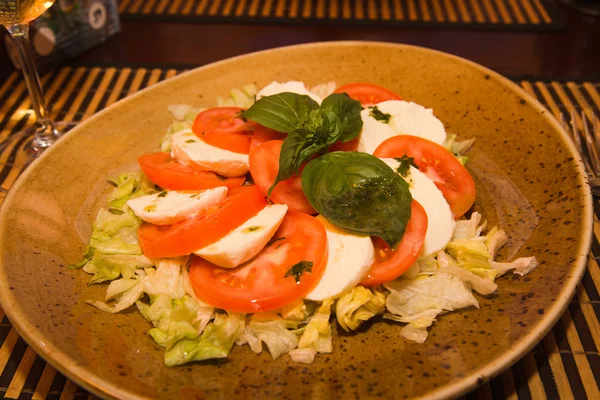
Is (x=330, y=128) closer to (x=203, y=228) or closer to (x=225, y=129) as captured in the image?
(x=225, y=129)

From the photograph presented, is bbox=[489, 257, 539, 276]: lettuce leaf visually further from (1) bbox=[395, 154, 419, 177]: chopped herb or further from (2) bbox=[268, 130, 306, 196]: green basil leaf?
(2) bbox=[268, 130, 306, 196]: green basil leaf

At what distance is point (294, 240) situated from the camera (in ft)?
7.11

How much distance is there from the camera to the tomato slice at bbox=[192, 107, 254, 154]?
2686 mm

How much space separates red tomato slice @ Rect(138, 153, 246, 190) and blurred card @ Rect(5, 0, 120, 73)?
2.16 meters

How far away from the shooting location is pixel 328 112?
96.8 inches

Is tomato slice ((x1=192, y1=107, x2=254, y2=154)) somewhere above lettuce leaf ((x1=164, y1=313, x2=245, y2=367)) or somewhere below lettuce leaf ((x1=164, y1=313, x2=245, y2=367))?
above

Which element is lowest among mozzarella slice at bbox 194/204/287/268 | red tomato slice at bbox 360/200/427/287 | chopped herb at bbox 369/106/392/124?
red tomato slice at bbox 360/200/427/287

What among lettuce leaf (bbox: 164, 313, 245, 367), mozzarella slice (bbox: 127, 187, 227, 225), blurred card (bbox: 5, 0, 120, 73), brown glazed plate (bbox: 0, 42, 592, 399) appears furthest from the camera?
blurred card (bbox: 5, 0, 120, 73)

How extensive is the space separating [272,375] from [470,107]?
191 cm

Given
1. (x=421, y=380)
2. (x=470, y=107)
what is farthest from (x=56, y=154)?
(x=470, y=107)

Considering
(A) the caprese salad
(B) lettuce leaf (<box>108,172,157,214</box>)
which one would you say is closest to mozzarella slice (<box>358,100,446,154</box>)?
(A) the caprese salad

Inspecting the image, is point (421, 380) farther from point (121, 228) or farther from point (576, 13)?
point (576, 13)

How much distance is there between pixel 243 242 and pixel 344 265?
0.39 meters

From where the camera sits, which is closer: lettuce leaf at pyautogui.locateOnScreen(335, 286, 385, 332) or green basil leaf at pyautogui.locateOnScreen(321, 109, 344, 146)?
lettuce leaf at pyautogui.locateOnScreen(335, 286, 385, 332)
